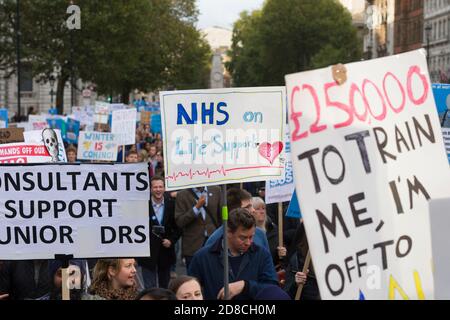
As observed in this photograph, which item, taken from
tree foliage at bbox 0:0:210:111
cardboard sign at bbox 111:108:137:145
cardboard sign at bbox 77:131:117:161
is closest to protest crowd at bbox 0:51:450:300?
cardboard sign at bbox 77:131:117:161

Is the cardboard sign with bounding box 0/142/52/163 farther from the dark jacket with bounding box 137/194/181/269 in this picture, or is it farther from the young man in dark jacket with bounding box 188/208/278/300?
the young man in dark jacket with bounding box 188/208/278/300

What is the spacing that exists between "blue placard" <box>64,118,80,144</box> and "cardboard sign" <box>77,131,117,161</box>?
7060 millimetres

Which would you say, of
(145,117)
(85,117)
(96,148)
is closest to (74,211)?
(96,148)

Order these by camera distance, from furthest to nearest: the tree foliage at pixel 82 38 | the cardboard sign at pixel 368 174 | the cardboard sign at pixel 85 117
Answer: the tree foliage at pixel 82 38
the cardboard sign at pixel 85 117
the cardboard sign at pixel 368 174

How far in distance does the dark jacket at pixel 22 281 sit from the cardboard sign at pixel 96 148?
11093 millimetres

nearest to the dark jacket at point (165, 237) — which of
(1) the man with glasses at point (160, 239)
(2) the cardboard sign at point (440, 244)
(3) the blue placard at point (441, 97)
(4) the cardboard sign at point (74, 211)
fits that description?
(1) the man with glasses at point (160, 239)

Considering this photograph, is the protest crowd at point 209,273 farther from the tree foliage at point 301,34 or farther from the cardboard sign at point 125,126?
the tree foliage at point 301,34

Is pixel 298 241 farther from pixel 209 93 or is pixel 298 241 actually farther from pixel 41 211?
pixel 41 211

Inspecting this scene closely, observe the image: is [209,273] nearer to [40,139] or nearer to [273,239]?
[273,239]

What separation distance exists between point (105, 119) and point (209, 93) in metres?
22.1

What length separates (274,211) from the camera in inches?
465

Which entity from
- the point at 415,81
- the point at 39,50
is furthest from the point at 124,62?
the point at 415,81

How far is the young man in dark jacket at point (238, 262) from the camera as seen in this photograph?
22.7 ft

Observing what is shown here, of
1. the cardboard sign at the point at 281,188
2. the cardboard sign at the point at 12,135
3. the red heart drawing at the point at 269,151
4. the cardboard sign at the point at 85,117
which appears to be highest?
the cardboard sign at the point at 85,117
